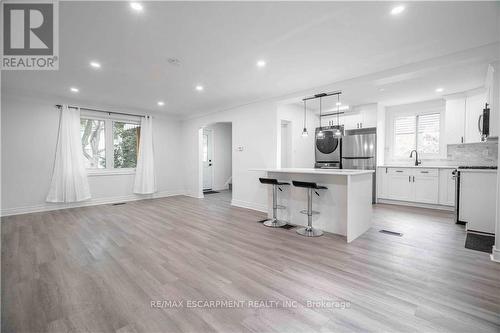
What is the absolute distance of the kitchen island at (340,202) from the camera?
10.8 ft

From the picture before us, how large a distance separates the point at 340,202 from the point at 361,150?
317 centimetres

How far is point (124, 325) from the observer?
1603 millimetres

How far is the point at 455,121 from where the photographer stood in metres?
4.89

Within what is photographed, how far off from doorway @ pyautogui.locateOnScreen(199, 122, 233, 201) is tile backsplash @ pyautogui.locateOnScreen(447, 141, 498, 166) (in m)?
6.59

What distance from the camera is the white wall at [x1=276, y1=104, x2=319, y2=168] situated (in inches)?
225

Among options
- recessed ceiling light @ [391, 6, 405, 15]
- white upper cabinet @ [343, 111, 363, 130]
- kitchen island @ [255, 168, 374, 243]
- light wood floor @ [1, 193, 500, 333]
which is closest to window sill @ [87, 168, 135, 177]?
light wood floor @ [1, 193, 500, 333]

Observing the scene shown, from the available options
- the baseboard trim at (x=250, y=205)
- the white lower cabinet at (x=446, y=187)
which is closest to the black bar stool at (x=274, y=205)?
the baseboard trim at (x=250, y=205)

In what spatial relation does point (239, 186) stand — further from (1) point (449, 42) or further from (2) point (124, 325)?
(1) point (449, 42)

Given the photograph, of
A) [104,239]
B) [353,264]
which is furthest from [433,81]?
[104,239]

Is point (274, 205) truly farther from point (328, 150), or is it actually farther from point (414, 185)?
point (414, 185)

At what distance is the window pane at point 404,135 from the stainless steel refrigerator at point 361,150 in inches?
37.1

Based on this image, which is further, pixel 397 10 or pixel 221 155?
pixel 221 155

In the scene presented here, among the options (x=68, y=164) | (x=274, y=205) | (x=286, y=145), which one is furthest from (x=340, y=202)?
(x=68, y=164)

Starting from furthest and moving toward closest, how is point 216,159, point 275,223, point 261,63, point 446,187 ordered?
1. point 216,159
2. point 446,187
3. point 275,223
4. point 261,63
